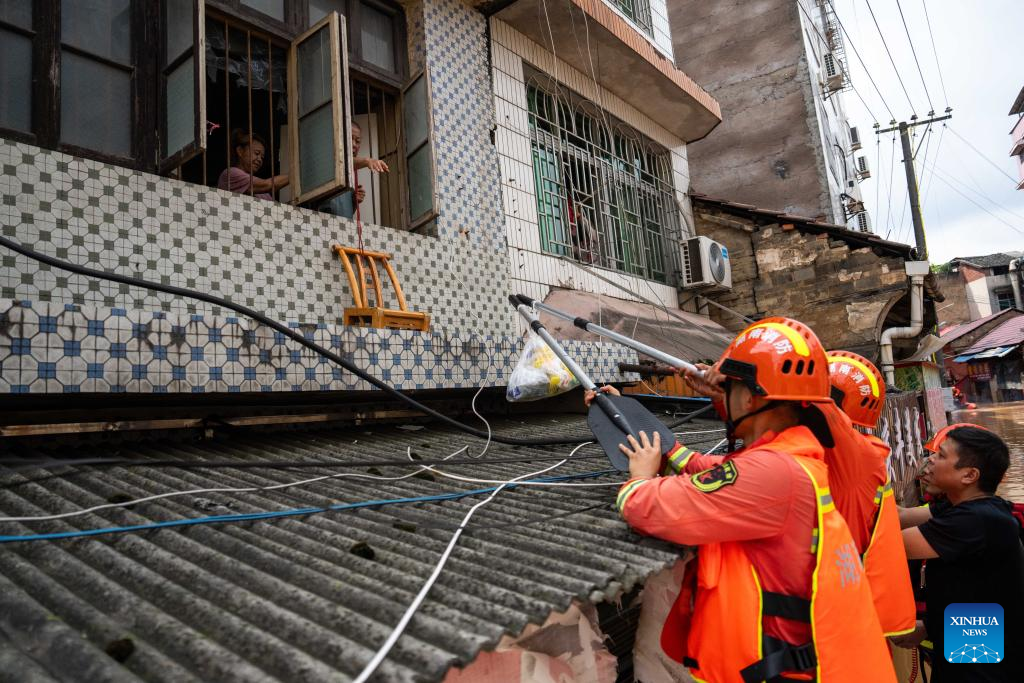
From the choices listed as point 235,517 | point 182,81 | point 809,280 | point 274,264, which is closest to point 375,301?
point 274,264

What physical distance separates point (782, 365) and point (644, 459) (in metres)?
0.71

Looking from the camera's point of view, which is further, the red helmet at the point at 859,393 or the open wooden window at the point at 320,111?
the open wooden window at the point at 320,111

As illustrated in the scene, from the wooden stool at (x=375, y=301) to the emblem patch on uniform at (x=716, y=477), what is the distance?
308cm

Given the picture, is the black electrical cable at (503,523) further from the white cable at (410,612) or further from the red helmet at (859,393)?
the red helmet at (859,393)

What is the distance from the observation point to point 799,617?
7.11 ft

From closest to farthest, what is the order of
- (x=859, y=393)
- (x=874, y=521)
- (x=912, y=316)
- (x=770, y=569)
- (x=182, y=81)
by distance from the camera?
1. (x=770, y=569)
2. (x=874, y=521)
3. (x=859, y=393)
4. (x=182, y=81)
5. (x=912, y=316)

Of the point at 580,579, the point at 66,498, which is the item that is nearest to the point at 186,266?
the point at 66,498

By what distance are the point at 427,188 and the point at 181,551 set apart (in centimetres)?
446

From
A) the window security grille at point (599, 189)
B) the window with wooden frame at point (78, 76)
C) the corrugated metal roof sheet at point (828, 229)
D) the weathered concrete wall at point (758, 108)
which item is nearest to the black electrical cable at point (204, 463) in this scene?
the window with wooden frame at point (78, 76)

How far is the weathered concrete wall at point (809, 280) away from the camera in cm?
1129

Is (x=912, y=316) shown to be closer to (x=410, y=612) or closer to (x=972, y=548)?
(x=972, y=548)

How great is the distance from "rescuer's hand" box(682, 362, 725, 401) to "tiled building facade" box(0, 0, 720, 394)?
2.34m

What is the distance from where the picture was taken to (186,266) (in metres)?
4.29

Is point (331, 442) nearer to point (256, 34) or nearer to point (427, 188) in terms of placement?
point (427, 188)
